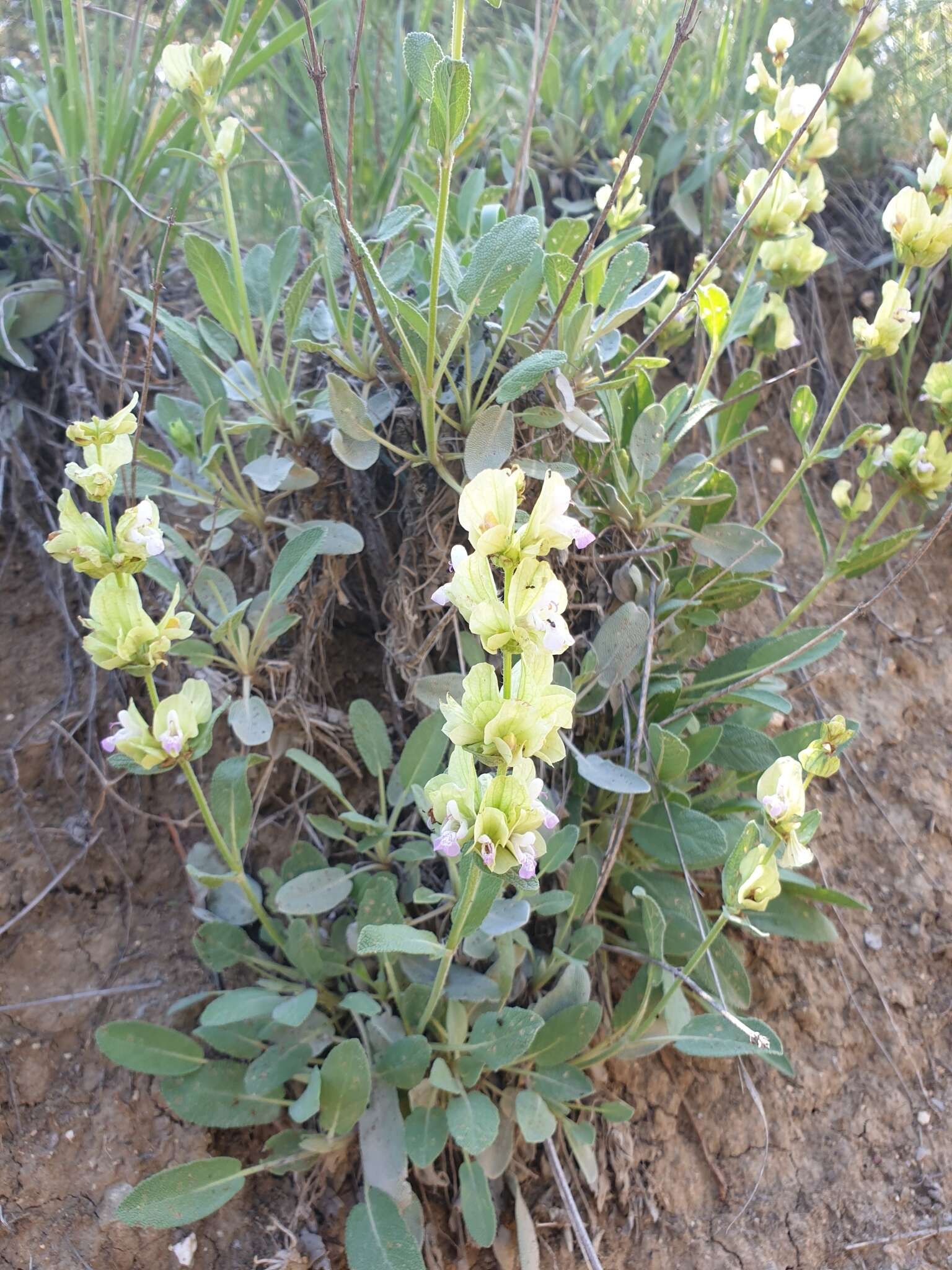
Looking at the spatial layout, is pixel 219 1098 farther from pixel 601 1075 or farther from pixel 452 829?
pixel 452 829

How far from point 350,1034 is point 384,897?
0.24m

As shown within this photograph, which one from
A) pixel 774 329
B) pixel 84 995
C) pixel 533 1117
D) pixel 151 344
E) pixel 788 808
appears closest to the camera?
pixel 788 808

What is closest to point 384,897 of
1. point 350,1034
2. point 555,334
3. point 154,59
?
point 350,1034

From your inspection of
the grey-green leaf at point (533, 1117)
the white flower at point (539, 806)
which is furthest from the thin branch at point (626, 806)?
the white flower at point (539, 806)

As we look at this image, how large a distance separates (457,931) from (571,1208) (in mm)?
503

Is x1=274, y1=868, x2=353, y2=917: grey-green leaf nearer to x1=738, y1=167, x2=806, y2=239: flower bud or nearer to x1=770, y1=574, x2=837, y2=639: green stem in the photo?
x1=770, y1=574, x2=837, y2=639: green stem

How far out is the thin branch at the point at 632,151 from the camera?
107 centimetres

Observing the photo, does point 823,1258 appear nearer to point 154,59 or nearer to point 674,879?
point 674,879

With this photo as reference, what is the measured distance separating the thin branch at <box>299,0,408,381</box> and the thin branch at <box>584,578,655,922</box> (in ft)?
1.73

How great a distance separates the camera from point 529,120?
152 cm

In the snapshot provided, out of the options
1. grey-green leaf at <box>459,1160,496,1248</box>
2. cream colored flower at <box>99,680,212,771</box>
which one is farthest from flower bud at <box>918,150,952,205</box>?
grey-green leaf at <box>459,1160,496,1248</box>

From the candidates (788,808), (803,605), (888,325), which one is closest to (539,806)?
(788,808)

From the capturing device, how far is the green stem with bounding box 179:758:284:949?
3.63 ft

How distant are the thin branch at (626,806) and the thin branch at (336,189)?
1.73 feet
